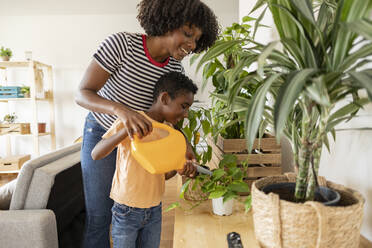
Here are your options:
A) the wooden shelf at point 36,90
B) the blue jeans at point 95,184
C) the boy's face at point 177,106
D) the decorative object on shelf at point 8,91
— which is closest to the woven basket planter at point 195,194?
the boy's face at point 177,106

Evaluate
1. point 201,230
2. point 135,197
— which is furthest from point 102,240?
point 201,230

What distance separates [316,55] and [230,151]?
2.22ft

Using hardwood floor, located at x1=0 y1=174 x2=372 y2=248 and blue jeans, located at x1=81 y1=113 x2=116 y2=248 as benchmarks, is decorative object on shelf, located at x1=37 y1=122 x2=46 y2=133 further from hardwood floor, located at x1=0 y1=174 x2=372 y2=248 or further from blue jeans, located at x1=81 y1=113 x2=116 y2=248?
blue jeans, located at x1=81 y1=113 x2=116 y2=248

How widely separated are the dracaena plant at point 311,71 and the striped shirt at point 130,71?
1.67 feet

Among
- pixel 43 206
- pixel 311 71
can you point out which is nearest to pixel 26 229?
pixel 43 206

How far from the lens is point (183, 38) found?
3.16 feet

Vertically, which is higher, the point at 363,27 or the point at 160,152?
the point at 363,27

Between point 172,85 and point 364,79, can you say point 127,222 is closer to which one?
point 172,85

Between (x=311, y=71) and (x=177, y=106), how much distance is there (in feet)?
2.18

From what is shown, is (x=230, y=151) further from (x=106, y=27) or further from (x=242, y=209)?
(x=106, y=27)

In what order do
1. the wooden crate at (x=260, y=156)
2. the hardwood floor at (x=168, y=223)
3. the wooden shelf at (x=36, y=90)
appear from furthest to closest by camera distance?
the wooden shelf at (x=36, y=90), the hardwood floor at (x=168, y=223), the wooden crate at (x=260, y=156)

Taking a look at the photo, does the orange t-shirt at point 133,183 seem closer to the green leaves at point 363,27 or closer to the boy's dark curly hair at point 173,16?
the boy's dark curly hair at point 173,16

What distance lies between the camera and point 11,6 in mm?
4180

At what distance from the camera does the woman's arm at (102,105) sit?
75 centimetres
